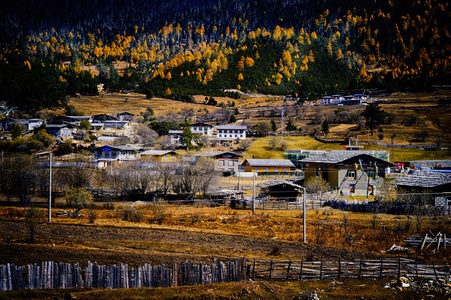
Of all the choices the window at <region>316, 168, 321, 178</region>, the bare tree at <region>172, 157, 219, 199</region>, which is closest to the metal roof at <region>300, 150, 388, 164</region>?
the window at <region>316, 168, 321, 178</region>

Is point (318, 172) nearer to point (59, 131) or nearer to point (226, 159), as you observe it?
point (226, 159)

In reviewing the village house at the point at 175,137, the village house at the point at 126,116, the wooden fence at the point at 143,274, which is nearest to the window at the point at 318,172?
the wooden fence at the point at 143,274

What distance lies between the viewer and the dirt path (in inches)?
803

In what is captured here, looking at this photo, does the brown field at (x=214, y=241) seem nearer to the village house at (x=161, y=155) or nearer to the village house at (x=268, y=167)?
the village house at (x=268, y=167)

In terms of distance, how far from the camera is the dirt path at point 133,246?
20391 mm

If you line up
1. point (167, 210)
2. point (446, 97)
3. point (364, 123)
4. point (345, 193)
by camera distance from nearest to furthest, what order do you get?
1. point (167, 210)
2. point (345, 193)
3. point (364, 123)
4. point (446, 97)

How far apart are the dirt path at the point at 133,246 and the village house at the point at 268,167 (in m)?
34.6

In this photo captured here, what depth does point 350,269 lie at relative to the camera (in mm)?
19500

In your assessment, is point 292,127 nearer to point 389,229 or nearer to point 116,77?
point 389,229

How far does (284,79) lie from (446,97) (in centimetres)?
6012

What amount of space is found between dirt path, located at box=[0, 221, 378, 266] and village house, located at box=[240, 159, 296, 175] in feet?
114

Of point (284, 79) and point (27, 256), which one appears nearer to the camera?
point (27, 256)

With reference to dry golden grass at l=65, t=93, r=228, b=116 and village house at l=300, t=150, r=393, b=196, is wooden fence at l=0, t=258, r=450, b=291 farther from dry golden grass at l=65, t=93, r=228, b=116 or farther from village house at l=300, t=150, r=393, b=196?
dry golden grass at l=65, t=93, r=228, b=116

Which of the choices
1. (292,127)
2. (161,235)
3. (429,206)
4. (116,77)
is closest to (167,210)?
(161,235)
